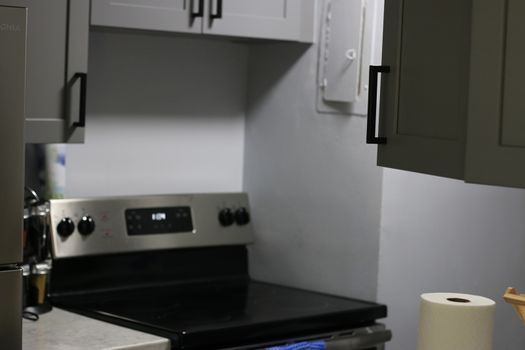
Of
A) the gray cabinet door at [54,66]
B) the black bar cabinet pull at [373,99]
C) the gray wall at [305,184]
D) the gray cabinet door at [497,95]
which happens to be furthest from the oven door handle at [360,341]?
the gray cabinet door at [497,95]

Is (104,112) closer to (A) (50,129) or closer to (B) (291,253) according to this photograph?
(A) (50,129)

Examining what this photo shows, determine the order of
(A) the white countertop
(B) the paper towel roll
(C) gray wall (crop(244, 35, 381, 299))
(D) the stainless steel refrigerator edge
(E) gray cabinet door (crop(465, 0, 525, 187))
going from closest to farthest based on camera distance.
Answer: (E) gray cabinet door (crop(465, 0, 525, 187)) < (B) the paper towel roll < (D) the stainless steel refrigerator edge < (A) the white countertop < (C) gray wall (crop(244, 35, 381, 299))

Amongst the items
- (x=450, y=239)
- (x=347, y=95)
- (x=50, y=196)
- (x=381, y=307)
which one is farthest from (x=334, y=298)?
(x=50, y=196)

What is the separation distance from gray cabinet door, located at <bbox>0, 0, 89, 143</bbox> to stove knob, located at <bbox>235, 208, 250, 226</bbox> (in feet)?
2.61

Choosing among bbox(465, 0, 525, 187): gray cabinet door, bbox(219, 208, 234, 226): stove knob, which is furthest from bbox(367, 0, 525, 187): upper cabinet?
bbox(219, 208, 234, 226): stove knob

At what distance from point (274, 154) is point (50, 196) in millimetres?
757

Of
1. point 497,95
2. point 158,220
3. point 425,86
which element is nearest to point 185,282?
point 158,220

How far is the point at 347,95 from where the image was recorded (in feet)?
9.46

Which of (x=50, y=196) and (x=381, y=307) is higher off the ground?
(x=50, y=196)

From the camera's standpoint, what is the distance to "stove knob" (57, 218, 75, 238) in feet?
9.16

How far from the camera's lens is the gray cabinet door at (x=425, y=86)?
5.10ft

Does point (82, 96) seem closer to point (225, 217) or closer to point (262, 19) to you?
point (262, 19)

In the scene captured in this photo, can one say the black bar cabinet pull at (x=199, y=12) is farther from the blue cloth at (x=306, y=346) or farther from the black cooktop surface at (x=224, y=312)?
the blue cloth at (x=306, y=346)

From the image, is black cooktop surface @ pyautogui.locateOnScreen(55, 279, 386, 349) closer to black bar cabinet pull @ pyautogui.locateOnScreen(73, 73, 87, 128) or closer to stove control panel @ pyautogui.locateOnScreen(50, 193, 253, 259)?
stove control panel @ pyautogui.locateOnScreen(50, 193, 253, 259)
